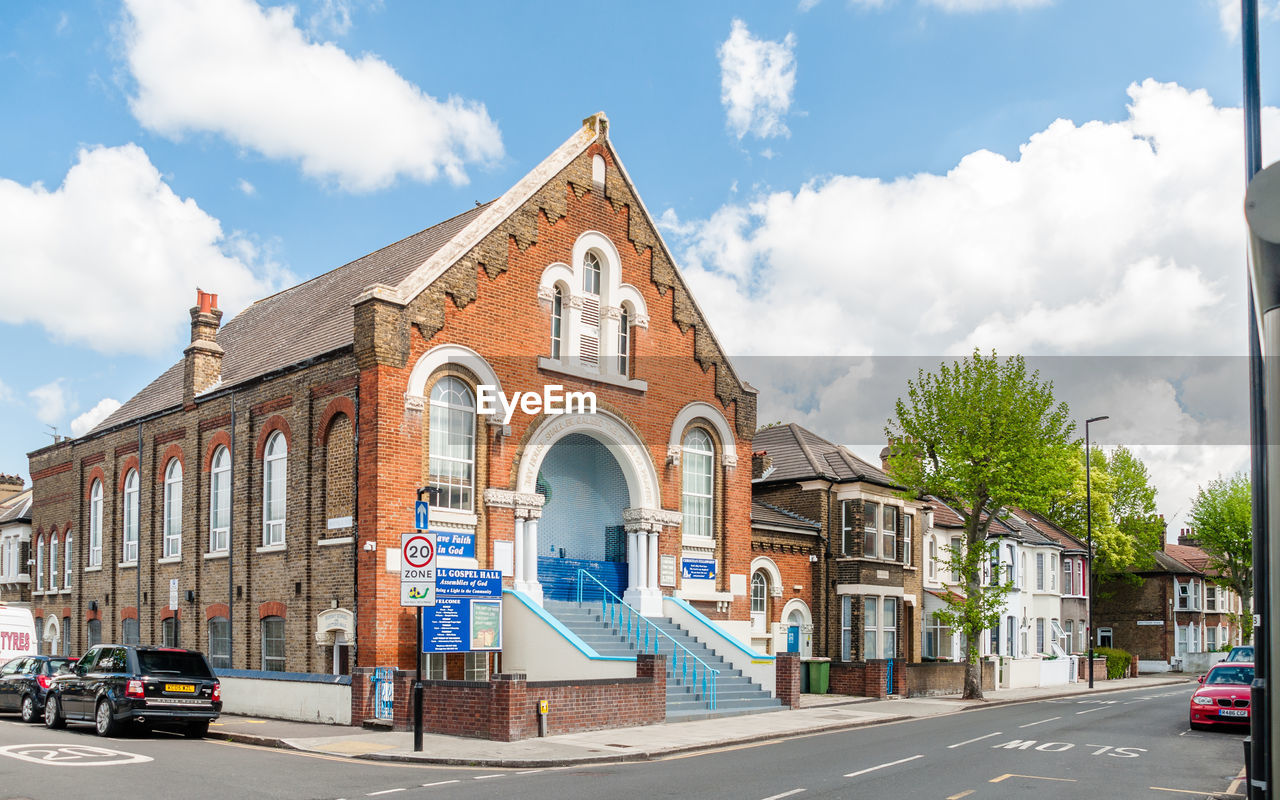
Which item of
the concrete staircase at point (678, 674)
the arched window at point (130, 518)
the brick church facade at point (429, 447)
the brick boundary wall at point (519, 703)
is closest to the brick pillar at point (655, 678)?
the brick boundary wall at point (519, 703)

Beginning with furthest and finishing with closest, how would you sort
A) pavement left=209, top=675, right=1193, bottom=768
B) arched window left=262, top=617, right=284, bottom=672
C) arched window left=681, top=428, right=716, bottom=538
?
arched window left=681, top=428, right=716, bottom=538 < arched window left=262, top=617, right=284, bottom=672 < pavement left=209, top=675, right=1193, bottom=768

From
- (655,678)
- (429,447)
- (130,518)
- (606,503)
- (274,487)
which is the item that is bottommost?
(655,678)

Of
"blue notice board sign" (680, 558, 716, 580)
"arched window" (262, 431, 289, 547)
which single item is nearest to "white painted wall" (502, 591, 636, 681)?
"arched window" (262, 431, 289, 547)

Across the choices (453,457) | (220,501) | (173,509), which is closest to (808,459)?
(453,457)

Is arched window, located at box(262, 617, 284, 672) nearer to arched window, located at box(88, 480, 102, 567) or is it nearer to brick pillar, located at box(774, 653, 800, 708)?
arched window, located at box(88, 480, 102, 567)

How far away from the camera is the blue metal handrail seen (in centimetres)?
2470

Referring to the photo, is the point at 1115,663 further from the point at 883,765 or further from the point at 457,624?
the point at 883,765

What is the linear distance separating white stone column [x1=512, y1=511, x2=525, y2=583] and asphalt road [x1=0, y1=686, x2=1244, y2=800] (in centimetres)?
565

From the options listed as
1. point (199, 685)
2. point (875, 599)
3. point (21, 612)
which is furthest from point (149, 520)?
point (875, 599)

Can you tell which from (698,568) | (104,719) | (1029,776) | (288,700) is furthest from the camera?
(698,568)

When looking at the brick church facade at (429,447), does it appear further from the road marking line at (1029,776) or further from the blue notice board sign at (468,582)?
the road marking line at (1029,776)

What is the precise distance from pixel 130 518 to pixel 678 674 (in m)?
17.3

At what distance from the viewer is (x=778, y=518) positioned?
3597cm

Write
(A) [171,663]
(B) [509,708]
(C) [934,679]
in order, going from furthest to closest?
(C) [934,679] → (A) [171,663] → (B) [509,708]
